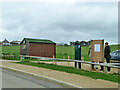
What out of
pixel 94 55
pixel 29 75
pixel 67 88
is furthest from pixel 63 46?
pixel 67 88

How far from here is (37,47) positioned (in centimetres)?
2445

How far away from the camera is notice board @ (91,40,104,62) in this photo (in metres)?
12.4

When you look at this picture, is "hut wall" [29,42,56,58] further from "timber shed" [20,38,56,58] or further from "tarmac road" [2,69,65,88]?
"tarmac road" [2,69,65,88]

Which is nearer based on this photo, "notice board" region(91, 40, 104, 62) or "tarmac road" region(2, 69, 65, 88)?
"tarmac road" region(2, 69, 65, 88)

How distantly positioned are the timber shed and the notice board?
1268cm

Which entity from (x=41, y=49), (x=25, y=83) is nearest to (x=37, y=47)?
(x=41, y=49)

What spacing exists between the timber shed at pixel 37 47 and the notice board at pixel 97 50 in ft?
41.6

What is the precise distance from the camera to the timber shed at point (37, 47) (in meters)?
23.8

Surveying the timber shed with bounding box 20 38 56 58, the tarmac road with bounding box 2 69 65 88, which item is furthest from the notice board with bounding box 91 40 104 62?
the timber shed with bounding box 20 38 56 58

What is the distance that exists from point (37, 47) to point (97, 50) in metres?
13.3

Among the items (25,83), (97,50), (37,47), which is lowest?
(25,83)

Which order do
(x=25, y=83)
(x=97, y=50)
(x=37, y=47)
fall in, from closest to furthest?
(x=25, y=83), (x=97, y=50), (x=37, y=47)

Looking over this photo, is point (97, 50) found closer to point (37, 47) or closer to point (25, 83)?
point (25, 83)

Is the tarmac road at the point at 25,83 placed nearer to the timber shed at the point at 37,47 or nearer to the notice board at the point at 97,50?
the notice board at the point at 97,50
